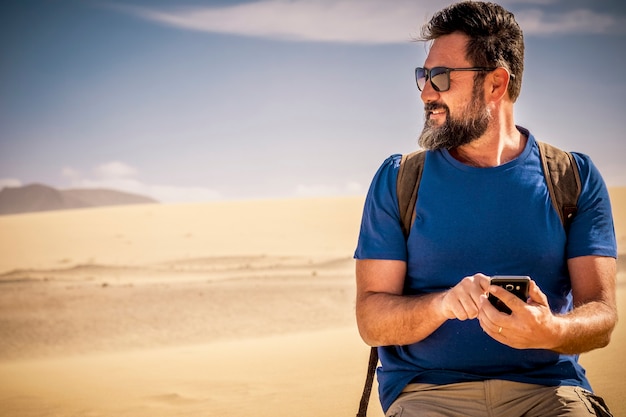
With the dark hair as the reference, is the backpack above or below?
below

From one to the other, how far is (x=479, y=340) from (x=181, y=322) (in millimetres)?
9393

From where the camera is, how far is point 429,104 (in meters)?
2.86

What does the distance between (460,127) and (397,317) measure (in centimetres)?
78

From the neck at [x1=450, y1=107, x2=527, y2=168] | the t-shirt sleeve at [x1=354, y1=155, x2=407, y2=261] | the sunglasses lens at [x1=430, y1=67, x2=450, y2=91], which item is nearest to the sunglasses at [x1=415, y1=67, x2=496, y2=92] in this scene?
the sunglasses lens at [x1=430, y1=67, x2=450, y2=91]

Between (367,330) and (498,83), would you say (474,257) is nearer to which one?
(367,330)

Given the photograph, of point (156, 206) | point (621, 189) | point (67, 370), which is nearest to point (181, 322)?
point (67, 370)

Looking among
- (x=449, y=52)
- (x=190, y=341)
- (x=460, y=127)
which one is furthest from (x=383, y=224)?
(x=190, y=341)

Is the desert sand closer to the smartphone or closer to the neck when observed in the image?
the neck

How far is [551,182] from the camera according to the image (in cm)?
267

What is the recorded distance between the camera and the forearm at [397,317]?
244 centimetres

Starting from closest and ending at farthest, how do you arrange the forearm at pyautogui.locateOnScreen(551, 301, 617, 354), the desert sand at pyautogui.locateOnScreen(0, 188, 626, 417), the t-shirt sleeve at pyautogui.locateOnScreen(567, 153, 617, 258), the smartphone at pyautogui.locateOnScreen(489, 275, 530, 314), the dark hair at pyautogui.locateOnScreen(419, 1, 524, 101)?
1. the smartphone at pyautogui.locateOnScreen(489, 275, 530, 314)
2. the forearm at pyautogui.locateOnScreen(551, 301, 617, 354)
3. the t-shirt sleeve at pyautogui.locateOnScreen(567, 153, 617, 258)
4. the dark hair at pyautogui.locateOnScreen(419, 1, 524, 101)
5. the desert sand at pyautogui.locateOnScreen(0, 188, 626, 417)

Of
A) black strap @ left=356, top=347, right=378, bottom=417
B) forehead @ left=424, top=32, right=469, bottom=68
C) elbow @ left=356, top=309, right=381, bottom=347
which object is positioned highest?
forehead @ left=424, top=32, right=469, bottom=68

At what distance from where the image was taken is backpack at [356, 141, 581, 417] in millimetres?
2646

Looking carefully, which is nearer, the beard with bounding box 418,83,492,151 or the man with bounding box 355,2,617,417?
the man with bounding box 355,2,617,417
